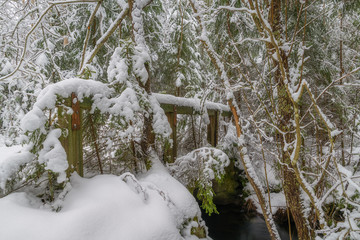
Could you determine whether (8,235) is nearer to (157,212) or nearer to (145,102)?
(157,212)

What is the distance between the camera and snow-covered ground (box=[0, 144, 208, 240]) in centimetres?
176

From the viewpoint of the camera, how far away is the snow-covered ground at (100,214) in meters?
1.76

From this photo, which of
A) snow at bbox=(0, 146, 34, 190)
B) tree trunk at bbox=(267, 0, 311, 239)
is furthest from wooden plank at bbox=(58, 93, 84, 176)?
tree trunk at bbox=(267, 0, 311, 239)

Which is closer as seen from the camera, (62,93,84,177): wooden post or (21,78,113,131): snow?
(21,78,113,131): snow

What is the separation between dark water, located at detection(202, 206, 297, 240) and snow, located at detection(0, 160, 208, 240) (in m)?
3.33

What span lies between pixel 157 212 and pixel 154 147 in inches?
60.3

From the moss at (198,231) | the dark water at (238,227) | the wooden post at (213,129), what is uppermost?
the wooden post at (213,129)

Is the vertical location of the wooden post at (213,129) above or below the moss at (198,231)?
above

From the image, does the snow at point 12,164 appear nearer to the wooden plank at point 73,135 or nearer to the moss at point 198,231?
the wooden plank at point 73,135

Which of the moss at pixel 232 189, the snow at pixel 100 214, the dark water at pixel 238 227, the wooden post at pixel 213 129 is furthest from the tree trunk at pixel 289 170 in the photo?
the moss at pixel 232 189

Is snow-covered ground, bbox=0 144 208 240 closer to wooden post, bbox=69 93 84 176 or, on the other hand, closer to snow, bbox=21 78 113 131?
wooden post, bbox=69 93 84 176

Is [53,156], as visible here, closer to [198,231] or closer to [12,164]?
[12,164]

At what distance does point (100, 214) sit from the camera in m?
1.99

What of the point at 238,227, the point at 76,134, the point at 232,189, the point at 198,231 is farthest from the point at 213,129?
the point at 76,134
